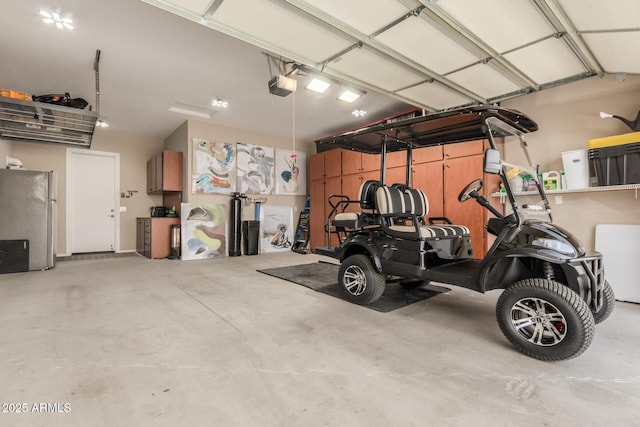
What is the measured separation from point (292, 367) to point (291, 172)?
6800mm

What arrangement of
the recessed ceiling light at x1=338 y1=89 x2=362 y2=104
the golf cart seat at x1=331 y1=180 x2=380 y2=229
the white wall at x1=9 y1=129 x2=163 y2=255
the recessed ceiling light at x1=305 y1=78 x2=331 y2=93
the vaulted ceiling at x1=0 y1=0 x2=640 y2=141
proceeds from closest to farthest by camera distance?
the vaulted ceiling at x1=0 y1=0 x2=640 y2=141
the golf cart seat at x1=331 y1=180 x2=380 y2=229
the recessed ceiling light at x1=305 y1=78 x2=331 y2=93
the recessed ceiling light at x1=338 y1=89 x2=362 y2=104
the white wall at x1=9 y1=129 x2=163 y2=255

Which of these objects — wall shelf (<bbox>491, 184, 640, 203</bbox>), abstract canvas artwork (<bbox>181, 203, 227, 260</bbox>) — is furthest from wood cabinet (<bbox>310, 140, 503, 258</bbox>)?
abstract canvas artwork (<bbox>181, 203, 227, 260</bbox>)

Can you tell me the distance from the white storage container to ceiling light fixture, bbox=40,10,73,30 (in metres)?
6.13

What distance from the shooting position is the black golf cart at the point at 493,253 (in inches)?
79.8

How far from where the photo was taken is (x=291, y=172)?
326 inches

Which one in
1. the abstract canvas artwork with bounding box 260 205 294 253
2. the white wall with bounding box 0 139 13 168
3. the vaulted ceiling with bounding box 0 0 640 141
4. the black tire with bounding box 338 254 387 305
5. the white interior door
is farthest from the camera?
the abstract canvas artwork with bounding box 260 205 294 253

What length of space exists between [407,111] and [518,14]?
322 centimetres

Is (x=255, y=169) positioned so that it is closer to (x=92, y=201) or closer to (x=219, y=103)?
(x=219, y=103)

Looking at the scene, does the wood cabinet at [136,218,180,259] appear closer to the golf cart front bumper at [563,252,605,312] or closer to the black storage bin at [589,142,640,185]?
the golf cart front bumper at [563,252,605,312]

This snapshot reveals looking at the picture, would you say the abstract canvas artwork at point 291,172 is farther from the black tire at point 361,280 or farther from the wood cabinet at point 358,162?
the black tire at point 361,280

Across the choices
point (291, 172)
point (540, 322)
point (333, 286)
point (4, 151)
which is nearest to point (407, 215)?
point (540, 322)

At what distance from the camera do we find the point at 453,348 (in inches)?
85.2

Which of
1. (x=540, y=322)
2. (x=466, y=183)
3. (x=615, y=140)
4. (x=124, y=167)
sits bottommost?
(x=540, y=322)

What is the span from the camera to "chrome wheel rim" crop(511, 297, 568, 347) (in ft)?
6.53
